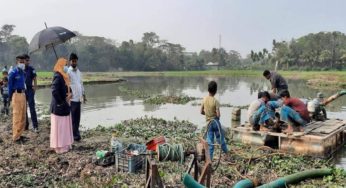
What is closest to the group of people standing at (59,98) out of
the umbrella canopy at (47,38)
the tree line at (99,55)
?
the umbrella canopy at (47,38)

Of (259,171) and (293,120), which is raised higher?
(293,120)

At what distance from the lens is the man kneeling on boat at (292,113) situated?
9.91m

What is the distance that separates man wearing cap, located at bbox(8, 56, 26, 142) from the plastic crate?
3.91 meters

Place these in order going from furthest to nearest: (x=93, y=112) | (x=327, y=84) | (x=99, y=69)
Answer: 1. (x=99, y=69)
2. (x=327, y=84)
3. (x=93, y=112)

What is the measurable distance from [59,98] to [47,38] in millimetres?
1614

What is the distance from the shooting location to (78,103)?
9.45 meters

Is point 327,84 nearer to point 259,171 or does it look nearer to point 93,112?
point 93,112

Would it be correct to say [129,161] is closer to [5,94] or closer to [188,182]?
[188,182]

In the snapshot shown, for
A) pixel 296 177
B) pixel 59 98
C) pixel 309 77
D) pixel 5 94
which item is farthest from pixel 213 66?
pixel 296 177

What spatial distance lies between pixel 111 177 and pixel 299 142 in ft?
17.3

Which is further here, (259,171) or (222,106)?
(222,106)

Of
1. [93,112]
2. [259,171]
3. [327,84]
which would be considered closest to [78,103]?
[259,171]

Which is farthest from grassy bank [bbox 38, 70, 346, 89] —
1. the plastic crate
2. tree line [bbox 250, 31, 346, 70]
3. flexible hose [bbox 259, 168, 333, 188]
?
flexible hose [bbox 259, 168, 333, 188]

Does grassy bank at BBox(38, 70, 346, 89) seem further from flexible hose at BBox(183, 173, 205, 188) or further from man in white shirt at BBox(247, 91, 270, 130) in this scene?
flexible hose at BBox(183, 173, 205, 188)
